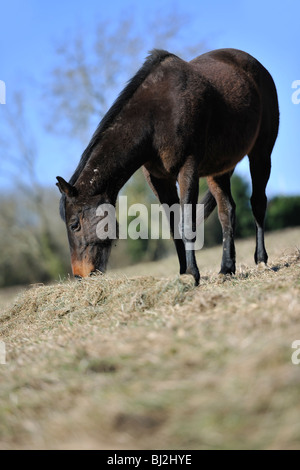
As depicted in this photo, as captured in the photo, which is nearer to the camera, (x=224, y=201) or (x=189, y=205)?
(x=189, y=205)

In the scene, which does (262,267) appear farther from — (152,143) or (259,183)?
(152,143)

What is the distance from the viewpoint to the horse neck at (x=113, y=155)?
16.0ft

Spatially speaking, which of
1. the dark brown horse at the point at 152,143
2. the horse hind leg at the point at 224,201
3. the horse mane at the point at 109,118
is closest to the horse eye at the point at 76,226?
the dark brown horse at the point at 152,143

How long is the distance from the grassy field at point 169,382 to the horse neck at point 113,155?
179 cm

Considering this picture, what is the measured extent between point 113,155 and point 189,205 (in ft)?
2.89

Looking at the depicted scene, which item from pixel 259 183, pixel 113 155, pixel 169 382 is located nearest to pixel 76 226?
pixel 113 155

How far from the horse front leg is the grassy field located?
52.4 inches

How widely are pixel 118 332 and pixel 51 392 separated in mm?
859

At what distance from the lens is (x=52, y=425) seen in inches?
77.1

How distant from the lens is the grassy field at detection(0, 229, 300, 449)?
1.75m

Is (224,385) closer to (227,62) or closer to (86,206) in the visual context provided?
(86,206)

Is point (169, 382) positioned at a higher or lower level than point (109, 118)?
lower

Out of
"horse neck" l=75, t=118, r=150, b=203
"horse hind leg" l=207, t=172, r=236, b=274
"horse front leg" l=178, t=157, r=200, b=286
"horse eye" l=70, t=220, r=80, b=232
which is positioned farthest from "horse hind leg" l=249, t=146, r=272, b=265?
"horse eye" l=70, t=220, r=80, b=232

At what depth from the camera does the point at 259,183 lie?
651 cm
